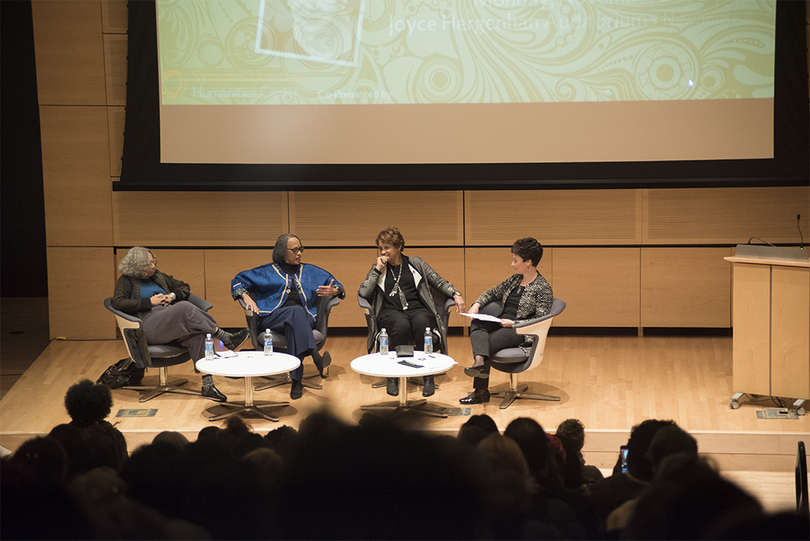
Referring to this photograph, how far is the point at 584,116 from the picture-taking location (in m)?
5.84

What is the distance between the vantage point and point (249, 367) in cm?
423

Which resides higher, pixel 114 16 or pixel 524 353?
pixel 114 16

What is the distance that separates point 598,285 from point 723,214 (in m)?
1.14

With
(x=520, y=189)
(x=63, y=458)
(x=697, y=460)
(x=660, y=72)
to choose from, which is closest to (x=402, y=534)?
(x=697, y=460)

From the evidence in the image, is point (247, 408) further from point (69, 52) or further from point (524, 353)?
point (69, 52)

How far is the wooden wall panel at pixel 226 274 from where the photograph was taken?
6.26 m

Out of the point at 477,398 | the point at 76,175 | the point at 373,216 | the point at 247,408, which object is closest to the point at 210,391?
the point at 247,408

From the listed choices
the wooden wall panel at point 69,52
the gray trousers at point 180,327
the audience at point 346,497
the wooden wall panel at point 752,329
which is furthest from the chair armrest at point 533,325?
the wooden wall panel at point 69,52

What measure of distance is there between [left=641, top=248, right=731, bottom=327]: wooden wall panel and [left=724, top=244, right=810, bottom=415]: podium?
5.84ft

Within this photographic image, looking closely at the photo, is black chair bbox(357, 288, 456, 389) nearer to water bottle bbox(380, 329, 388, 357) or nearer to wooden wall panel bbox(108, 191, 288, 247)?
water bottle bbox(380, 329, 388, 357)

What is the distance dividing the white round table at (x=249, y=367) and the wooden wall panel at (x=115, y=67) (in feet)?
9.05

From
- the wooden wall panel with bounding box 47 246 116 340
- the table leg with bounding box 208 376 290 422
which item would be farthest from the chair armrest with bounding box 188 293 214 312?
the wooden wall panel with bounding box 47 246 116 340

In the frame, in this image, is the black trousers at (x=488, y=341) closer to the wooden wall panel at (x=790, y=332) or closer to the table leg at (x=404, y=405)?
the table leg at (x=404, y=405)

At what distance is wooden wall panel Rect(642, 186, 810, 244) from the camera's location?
5.94 m
